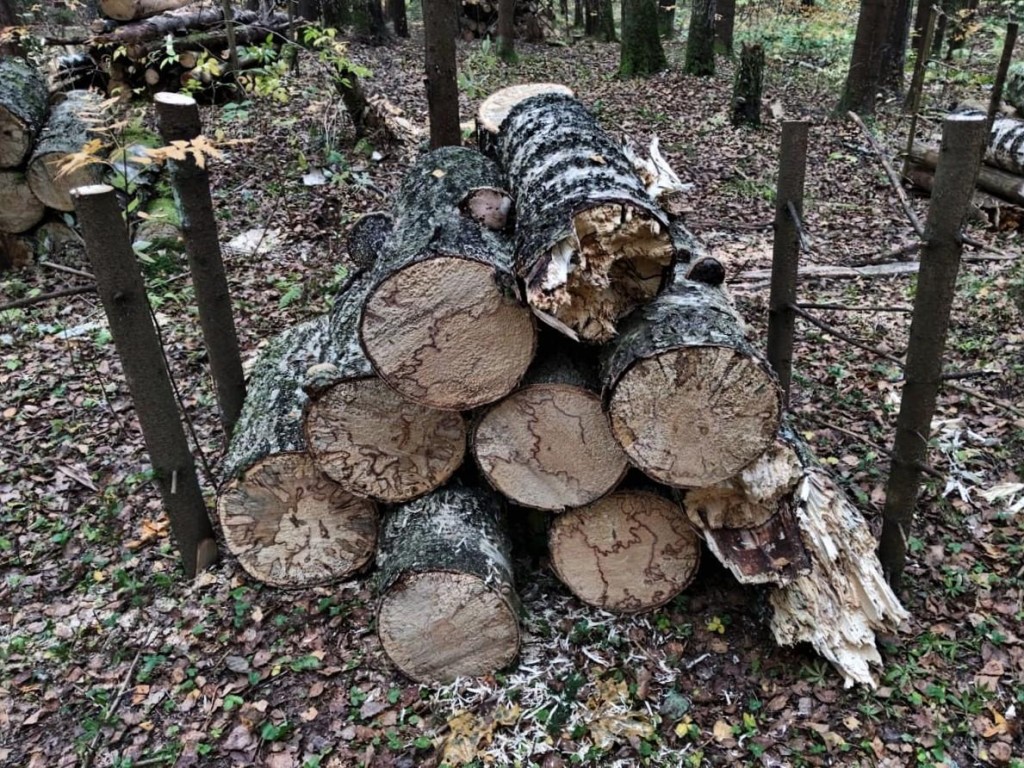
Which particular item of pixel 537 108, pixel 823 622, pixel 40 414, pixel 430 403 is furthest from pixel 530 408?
pixel 40 414

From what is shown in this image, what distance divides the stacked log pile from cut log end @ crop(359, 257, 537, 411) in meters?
5.08

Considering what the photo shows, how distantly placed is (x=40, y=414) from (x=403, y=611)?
3.53 m

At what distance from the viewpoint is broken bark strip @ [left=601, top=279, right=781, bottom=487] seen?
271 centimetres

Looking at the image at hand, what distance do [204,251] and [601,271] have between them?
A: 86.3 inches

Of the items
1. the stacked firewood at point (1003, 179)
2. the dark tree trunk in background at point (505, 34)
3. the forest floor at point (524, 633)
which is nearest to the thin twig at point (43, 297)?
the forest floor at point (524, 633)

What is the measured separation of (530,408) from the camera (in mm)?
3148

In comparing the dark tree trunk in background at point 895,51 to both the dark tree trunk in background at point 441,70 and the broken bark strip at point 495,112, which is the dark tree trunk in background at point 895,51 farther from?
the dark tree trunk in background at point 441,70

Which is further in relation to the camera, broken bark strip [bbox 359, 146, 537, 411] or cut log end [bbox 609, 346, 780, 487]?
broken bark strip [bbox 359, 146, 537, 411]

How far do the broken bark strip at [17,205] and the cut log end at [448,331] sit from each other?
220 inches

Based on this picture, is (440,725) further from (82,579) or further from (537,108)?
(537,108)

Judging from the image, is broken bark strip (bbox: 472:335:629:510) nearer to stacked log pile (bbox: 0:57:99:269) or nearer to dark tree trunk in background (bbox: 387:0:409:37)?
stacked log pile (bbox: 0:57:99:269)

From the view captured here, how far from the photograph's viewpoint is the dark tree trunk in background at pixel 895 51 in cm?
1185

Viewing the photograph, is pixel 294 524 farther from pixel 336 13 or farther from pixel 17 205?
pixel 336 13

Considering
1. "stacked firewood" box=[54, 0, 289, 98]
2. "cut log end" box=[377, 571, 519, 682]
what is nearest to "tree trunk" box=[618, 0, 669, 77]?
"stacked firewood" box=[54, 0, 289, 98]
